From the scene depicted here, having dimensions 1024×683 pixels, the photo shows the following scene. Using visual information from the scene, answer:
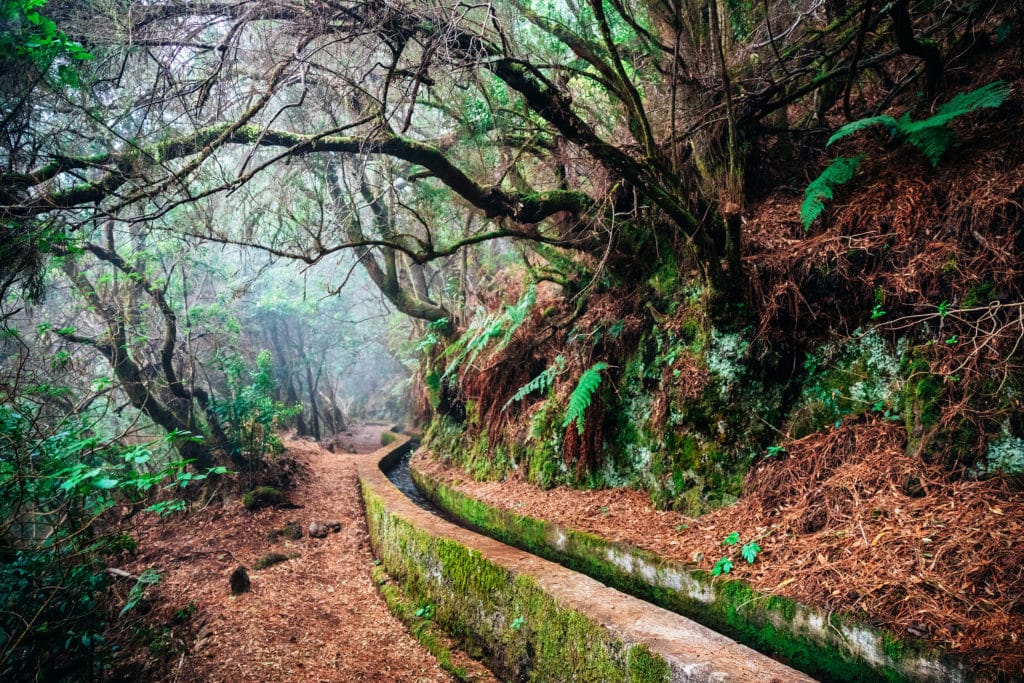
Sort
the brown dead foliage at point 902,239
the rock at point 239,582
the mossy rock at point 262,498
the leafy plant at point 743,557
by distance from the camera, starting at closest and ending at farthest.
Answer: the brown dead foliage at point 902,239 < the leafy plant at point 743,557 < the rock at point 239,582 < the mossy rock at point 262,498

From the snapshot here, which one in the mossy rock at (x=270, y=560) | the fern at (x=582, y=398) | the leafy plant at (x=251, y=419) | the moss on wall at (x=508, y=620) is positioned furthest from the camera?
the leafy plant at (x=251, y=419)

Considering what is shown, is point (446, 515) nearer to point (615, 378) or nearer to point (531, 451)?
point (531, 451)

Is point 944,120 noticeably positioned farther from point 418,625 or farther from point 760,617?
point 418,625

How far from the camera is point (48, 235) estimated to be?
3.73 m

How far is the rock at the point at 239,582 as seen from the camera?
575 cm

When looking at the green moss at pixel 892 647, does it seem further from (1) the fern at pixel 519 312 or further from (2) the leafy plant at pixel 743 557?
(1) the fern at pixel 519 312

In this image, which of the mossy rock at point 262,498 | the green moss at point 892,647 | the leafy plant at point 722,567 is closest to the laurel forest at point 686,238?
the green moss at point 892,647

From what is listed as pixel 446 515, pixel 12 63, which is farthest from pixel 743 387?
pixel 12 63

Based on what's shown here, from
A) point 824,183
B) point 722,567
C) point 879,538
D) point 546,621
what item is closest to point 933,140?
point 824,183

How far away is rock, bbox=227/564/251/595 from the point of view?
575 centimetres

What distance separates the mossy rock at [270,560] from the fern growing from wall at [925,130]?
760 cm

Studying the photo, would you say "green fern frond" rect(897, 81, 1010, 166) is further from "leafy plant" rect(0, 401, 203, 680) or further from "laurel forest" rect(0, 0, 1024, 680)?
"leafy plant" rect(0, 401, 203, 680)

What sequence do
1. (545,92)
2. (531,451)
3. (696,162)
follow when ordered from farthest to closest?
(531,451)
(696,162)
(545,92)

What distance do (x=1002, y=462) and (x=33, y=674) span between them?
687 centimetres
